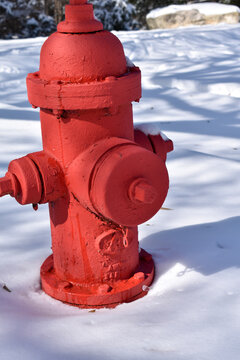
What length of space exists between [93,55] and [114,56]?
66 millimetres

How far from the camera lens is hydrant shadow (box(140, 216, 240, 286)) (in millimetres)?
1638

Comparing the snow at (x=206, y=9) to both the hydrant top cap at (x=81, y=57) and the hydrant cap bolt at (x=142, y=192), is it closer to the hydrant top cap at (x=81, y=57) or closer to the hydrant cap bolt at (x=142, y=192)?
the hydrant top cap at (x=81, y=57)

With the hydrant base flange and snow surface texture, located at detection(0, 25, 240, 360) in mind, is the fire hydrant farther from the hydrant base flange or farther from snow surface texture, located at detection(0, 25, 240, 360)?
snow surface texture, located at detection(0, 25, 240, 360)

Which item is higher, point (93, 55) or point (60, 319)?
point (93, 55)

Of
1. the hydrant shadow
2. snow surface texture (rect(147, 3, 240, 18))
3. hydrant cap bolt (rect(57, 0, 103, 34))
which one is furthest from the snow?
hydrant cap bolt (rect(57, 0, 103, 34))

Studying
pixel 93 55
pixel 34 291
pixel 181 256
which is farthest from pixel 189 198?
pixel 93 55

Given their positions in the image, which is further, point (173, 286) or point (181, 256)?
point (181, 256)

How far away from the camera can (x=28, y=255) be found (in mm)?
1740

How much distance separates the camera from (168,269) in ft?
5.39

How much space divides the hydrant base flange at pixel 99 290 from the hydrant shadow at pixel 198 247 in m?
0.10

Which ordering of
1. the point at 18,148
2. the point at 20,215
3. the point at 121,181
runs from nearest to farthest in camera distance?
the point at 121,181
the point at 20,215
the point at 18,148

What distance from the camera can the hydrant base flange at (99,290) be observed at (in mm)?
1464

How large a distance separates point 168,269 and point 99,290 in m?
0.29

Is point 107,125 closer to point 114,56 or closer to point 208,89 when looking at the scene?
point 114,56
